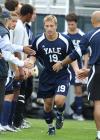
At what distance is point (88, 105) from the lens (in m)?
19.2

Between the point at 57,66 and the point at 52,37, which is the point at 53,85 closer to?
the point at 57,66

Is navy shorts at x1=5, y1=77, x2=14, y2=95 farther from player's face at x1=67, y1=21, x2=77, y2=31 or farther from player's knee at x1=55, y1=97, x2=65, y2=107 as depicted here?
player's face at x1=67, y1=21, x2=77, y2=31

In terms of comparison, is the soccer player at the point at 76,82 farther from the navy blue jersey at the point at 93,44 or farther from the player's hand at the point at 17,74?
the navy blue jersey at the point at 93,44

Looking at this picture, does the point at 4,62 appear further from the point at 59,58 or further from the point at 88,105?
the point at 88,105

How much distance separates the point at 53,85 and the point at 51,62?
1.46ft

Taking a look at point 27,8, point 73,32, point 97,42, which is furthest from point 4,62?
point 73,32

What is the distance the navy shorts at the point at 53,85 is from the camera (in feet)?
44.7

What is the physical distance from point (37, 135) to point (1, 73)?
187cm

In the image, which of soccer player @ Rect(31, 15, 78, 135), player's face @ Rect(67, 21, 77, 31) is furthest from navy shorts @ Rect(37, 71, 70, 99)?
player's face @ Rect(67, 21, 77, 31)

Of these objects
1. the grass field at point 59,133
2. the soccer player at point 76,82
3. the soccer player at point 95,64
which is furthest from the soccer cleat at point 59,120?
the soccer player at point 76,82

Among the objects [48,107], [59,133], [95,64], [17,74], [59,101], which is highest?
[95,64]

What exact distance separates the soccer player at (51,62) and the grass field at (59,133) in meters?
0.36

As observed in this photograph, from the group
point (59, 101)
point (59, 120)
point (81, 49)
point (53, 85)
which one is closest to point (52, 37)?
point (53, 85)

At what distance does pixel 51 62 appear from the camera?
13672 mm
